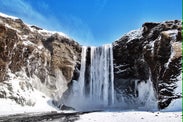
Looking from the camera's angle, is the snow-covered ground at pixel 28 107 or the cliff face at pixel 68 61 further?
the cliff face at pixel 68 61

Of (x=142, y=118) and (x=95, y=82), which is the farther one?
(x=95, y=82)

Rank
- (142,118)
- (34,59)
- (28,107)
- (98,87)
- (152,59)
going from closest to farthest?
(142,118) → (28,107) → (152,59) → (34,59) → (98,87)

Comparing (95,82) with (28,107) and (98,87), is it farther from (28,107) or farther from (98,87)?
(28,107)

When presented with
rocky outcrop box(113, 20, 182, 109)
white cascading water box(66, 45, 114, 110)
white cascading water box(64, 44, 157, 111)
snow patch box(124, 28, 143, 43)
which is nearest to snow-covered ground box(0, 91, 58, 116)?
white cascading water box(64, 44, 157, 111)

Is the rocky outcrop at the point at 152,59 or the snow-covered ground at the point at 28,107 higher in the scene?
the rocky outcrop at the point at 152,59

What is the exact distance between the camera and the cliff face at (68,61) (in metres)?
37.7

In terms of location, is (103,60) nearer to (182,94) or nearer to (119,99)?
(119,99)

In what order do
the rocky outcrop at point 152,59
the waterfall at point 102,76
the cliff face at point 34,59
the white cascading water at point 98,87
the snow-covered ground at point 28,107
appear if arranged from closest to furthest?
the snow-covered ground at point 28,107 < the rocky outcrop at point 152,59 < the cliff face at point 34,59 < the white cascading water at point 98,87 < the waterfall at point 102,76

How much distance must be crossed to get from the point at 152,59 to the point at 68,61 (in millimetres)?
19727

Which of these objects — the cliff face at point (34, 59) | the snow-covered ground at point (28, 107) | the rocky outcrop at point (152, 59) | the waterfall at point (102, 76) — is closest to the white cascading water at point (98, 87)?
the waterfall at point (102, 76)

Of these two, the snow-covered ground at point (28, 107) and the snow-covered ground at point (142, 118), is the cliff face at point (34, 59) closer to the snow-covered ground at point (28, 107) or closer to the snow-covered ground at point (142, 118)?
the snow-covered ground at point (28, 107)

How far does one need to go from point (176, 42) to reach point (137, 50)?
564 inches

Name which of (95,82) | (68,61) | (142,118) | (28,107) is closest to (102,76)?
(95,82)

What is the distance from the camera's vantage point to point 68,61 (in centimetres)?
5572
